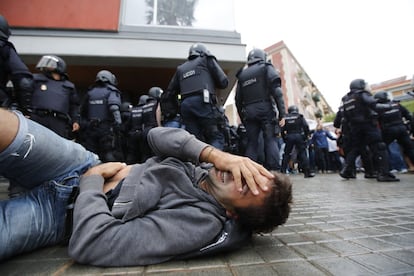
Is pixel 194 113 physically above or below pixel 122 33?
below

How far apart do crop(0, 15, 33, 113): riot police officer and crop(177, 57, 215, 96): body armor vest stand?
2.09 metres

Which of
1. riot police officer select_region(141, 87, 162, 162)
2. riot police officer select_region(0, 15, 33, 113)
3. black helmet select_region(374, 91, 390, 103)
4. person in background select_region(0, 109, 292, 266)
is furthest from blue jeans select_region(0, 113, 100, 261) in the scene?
black helmet select_region(374, 91, 390, 103)

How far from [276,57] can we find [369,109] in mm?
28946

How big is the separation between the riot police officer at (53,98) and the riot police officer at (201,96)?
5.70 feet

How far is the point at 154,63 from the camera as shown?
6.75 m

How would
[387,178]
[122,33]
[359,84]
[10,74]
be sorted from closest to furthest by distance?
[10,74], [387,178], [359,84], [122,33]

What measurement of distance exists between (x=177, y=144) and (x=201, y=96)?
2603 mm

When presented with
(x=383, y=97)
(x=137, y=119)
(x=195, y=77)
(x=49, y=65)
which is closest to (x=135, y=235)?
(x=195, y=77)

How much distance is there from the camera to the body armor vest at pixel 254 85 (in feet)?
13.6

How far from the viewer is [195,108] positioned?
376 centimetres

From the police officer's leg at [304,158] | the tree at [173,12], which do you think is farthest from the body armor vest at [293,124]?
the tree at [173,12]

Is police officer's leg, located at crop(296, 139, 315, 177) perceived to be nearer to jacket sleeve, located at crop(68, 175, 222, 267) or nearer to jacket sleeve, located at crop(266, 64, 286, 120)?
jacket sleeve, located at crop(266, 64, 286, 120)

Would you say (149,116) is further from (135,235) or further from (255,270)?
(255,270)

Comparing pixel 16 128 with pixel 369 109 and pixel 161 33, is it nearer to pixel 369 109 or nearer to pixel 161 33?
pixel 369 109
